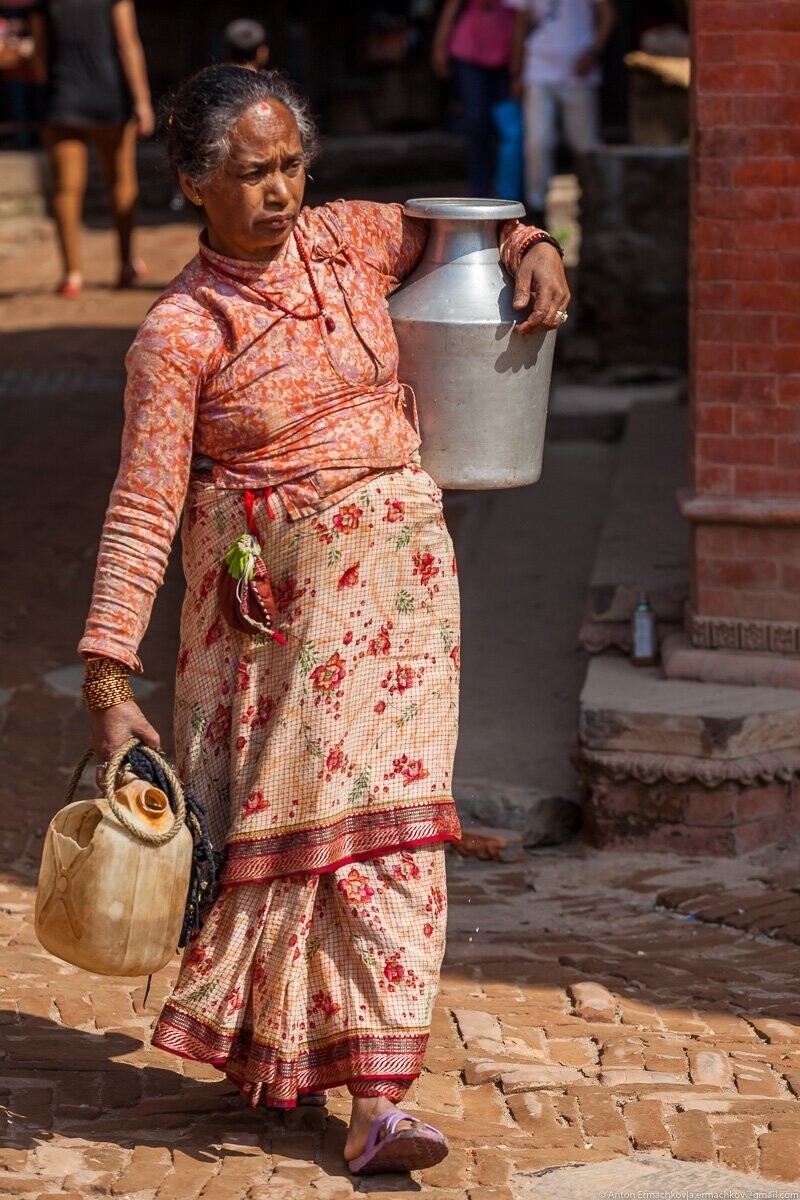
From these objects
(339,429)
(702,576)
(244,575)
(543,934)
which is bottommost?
(543,934)

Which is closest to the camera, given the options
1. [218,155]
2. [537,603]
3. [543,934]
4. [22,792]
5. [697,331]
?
[218,155]

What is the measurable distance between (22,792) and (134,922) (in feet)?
8.46

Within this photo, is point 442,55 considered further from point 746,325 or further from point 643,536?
point 746,325

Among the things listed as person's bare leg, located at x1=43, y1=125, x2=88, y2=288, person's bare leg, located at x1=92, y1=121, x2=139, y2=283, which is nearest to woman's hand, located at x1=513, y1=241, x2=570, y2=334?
person's bare leg, located at x1=92, y1=121, x2=139, y2=283

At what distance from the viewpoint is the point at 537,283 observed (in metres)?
3.48

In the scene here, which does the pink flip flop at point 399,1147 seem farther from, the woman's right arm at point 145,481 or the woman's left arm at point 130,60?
the woman's left arm at point 130,60

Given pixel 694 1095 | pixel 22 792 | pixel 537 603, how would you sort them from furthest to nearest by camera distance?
pixel 537 603 < pixel 22 792 < pixel 694 1095

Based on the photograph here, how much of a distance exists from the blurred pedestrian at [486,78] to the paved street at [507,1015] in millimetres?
3087

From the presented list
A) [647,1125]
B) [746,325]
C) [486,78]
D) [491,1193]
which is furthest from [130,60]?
[491,1193]

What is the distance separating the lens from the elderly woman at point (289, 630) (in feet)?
10.5

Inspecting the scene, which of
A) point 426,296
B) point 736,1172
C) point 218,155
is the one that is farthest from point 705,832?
point 218,155

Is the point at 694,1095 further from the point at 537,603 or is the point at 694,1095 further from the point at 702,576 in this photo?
the point at 537,603

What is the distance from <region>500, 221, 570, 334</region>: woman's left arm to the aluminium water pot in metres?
0.03

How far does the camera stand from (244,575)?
3.25 meters
